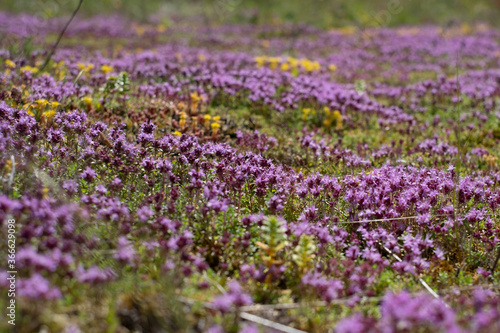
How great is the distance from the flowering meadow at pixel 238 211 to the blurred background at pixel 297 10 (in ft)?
59.4

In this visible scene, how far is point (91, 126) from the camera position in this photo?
554 centimetres

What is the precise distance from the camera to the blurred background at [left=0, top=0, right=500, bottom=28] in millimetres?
26406

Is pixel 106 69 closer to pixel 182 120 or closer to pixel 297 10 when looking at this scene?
pixel 182 120

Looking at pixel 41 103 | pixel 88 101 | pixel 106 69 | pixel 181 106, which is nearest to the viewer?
pixel 41 103

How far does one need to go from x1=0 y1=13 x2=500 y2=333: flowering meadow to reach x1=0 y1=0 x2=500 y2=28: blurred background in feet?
59.4

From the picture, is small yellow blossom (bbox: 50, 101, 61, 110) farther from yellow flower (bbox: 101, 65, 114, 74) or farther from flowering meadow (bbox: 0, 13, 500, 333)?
yellow flower (bbox: 101, 65, 114, 74)

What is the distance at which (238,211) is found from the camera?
15.3 feet

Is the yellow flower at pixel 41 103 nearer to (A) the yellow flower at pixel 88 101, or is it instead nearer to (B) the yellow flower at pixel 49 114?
(B) the yellow flower at pixel 49 114

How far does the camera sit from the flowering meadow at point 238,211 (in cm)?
299

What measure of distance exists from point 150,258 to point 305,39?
1815cm

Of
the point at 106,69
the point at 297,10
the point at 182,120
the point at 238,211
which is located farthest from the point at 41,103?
the point at 297,10

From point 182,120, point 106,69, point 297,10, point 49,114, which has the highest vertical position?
point 297,10

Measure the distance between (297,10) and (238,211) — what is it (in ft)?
85.5

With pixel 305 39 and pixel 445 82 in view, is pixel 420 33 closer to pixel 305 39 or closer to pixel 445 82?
pixel 305 39
